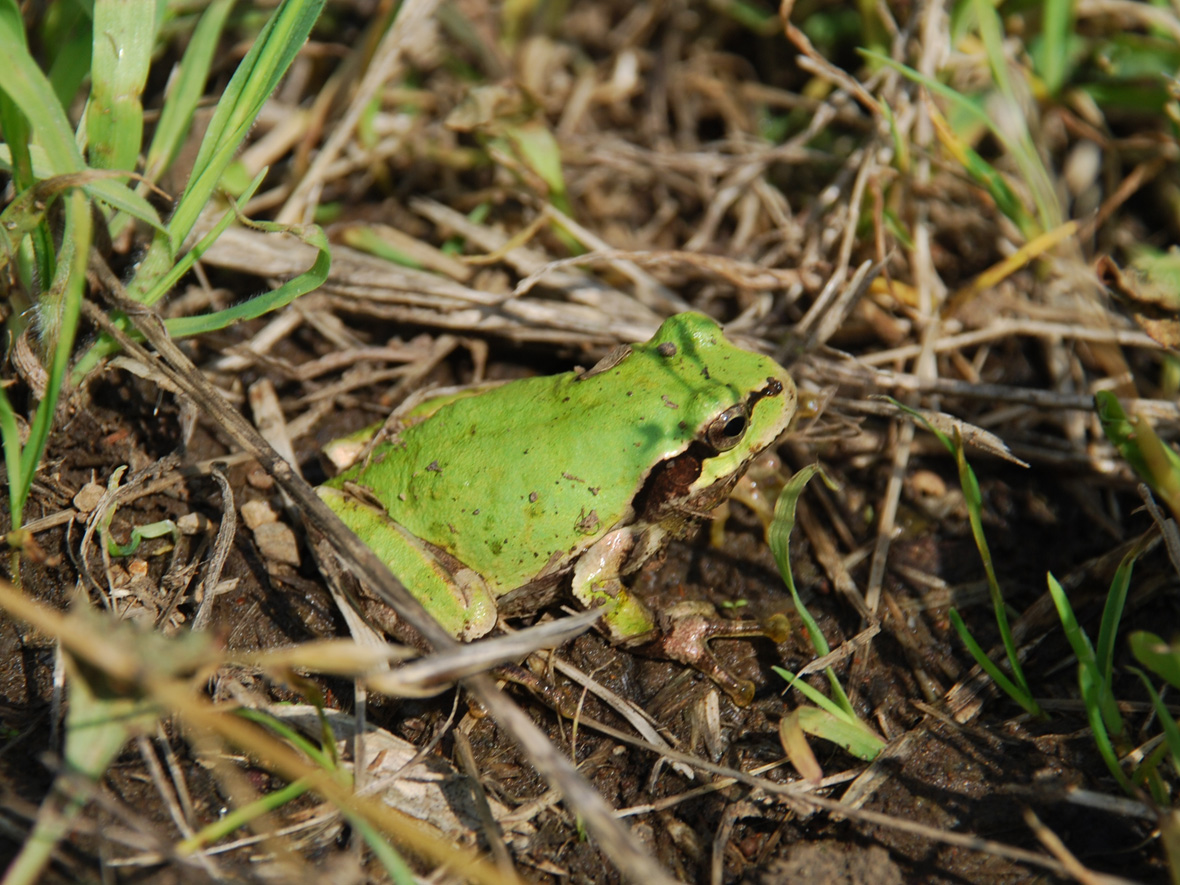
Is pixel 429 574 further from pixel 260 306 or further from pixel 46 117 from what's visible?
pixel 46 117

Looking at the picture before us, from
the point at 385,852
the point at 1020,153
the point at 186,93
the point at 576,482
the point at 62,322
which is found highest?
the point at 186,93

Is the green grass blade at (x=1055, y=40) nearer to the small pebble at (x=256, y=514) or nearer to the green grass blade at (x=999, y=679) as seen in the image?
the green grass blade at (x=999, y=679)

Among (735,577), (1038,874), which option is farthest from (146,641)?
(1038,874)

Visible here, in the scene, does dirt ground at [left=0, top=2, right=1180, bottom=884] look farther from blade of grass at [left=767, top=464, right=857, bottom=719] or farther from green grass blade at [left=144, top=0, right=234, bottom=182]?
green grass blade at [left=144, top=0, right=234, bottom=182]

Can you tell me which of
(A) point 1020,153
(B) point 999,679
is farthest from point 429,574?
(A) point 1020,153

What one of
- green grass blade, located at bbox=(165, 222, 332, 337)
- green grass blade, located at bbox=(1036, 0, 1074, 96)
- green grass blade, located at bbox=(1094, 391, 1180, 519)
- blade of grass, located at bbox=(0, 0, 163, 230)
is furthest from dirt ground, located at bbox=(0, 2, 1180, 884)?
blade of grass, located at bbox=(0, 0, 163, 230)
